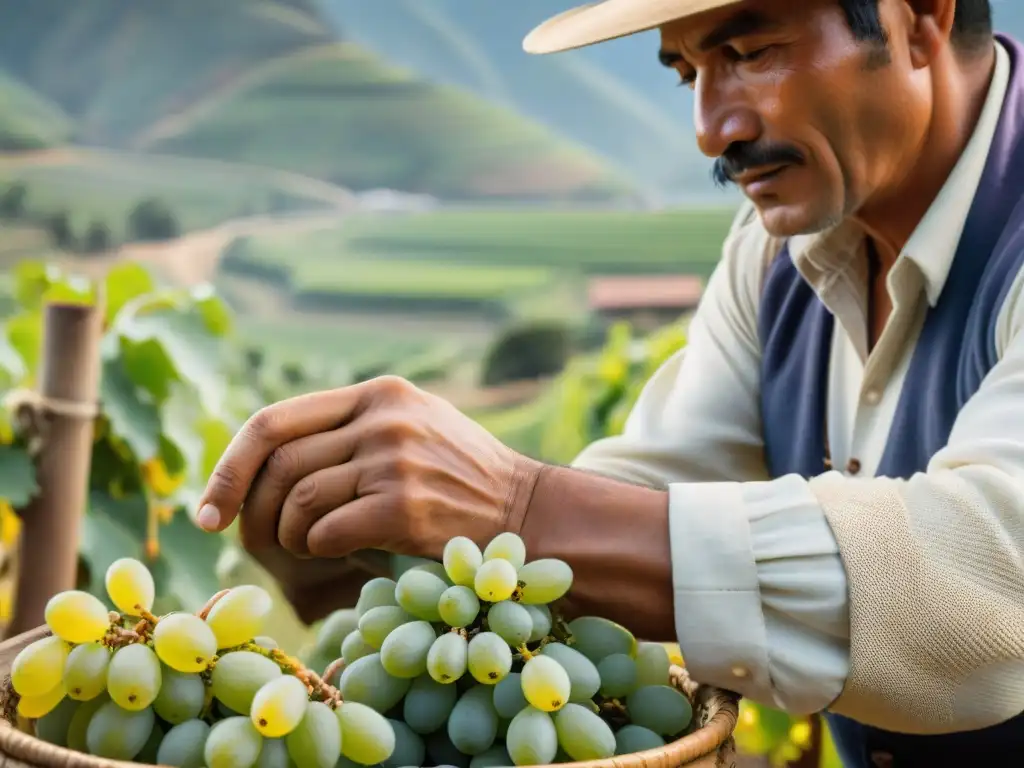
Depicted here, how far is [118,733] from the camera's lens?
0.67 m

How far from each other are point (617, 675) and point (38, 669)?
Answer: 34 centimetres

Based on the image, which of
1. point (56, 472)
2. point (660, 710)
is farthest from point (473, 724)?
point (56, 472)

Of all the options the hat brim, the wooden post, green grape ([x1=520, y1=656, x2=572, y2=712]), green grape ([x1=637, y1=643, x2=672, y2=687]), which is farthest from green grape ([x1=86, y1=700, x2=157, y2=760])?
the wooden post

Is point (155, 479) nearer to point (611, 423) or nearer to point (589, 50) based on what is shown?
point (611, 423)

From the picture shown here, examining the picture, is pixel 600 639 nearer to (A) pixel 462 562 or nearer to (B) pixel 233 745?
(A) pixel 462 562

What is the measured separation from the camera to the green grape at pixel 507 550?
2.56 feet

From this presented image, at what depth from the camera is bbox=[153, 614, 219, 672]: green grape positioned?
2.26ft

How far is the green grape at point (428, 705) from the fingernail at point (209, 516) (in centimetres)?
19

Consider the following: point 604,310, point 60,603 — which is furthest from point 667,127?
point 60,603

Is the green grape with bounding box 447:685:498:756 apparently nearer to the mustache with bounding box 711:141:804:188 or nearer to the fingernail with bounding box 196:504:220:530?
the fingernail with bounding box 196:504:220:530

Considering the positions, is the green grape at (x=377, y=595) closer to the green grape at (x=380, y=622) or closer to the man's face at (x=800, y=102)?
the green grape at (x=380, y=622)

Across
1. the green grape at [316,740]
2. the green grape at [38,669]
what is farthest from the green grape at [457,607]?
the green grape at [38,669]

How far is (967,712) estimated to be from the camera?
2.93ft

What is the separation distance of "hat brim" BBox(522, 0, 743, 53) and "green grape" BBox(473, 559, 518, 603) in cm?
53
